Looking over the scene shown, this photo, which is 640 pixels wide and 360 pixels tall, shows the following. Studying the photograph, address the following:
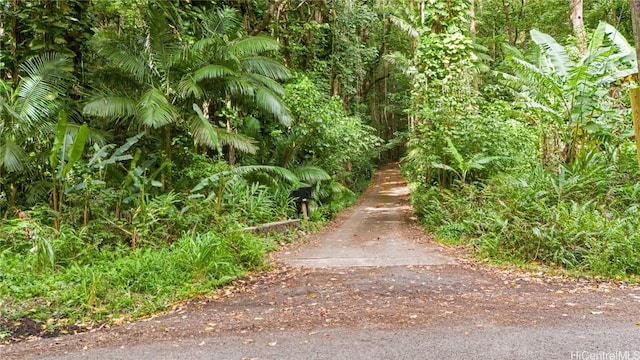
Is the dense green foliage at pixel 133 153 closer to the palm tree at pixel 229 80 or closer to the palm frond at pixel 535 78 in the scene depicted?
the palm tree at pixel 229 80

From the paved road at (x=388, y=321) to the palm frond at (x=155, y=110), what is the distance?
3129 mm

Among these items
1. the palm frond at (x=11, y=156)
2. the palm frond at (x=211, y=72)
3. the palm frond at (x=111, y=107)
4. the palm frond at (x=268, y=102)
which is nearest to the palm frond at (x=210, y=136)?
the palm frond at (x=211, y=72)

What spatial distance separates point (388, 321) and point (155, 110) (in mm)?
5354

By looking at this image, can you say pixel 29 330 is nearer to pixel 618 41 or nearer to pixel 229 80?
pixel 229 80

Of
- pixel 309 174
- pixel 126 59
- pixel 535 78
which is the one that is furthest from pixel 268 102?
pixel 535 78

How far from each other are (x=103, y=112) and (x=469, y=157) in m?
7.91

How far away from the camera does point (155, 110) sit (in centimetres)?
752

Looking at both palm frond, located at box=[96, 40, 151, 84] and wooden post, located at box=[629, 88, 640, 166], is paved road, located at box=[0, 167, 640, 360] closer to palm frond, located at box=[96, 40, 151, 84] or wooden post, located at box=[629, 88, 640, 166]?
wooden post, located at box=[629, 88, 640, 166]

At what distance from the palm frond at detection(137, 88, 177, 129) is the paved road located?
3.13 metres

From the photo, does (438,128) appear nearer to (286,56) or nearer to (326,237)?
(326,237)

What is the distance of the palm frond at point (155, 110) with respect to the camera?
24.1ft

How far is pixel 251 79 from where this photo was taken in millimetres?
9781

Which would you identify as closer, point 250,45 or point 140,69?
point 140,69

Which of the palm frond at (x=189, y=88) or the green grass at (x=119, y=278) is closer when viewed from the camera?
the green grass at (x=119, y=278)
